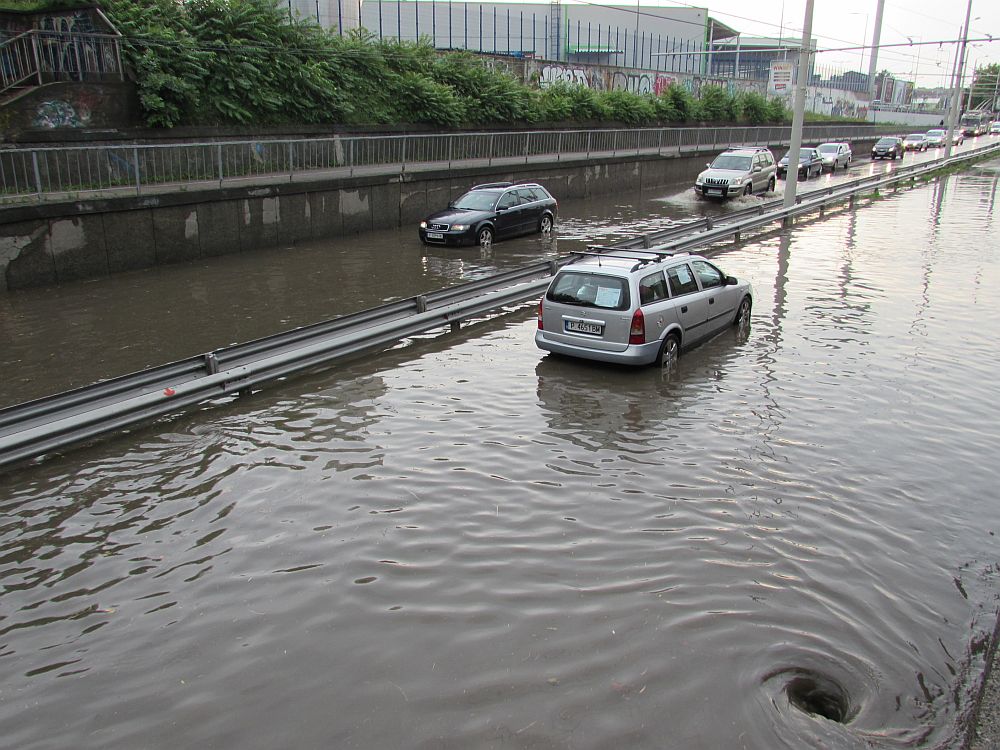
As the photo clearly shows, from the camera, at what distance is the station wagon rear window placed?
10.6 m

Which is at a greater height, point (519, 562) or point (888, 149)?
point (888, 149)

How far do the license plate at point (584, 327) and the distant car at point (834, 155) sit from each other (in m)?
39.2

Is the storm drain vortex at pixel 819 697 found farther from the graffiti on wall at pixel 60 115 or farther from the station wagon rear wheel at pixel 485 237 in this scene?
the graffiti on wall at pixel 60 115

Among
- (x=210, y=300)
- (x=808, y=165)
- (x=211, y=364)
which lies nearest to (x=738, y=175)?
(x=808, y=165)

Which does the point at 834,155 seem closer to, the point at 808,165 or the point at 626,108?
the point at 808,165

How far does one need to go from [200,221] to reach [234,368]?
31.7 feet

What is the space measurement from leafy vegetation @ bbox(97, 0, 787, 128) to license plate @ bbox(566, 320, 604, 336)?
15.5m

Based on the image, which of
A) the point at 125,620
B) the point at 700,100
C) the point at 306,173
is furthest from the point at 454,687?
the point at 700,100

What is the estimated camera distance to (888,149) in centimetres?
5753

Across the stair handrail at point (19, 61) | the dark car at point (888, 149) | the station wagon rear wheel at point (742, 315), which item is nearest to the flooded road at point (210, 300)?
the station wagon rear wheel at point (742, 315)

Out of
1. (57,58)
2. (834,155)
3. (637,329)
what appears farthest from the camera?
(834,155)

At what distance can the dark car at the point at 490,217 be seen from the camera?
2036cm

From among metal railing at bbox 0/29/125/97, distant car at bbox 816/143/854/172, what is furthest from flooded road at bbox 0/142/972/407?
distant car at bbox 816/143/854/172

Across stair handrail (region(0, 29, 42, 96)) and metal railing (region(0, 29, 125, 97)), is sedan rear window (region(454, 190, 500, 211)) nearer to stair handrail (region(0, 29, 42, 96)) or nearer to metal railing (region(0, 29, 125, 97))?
metal railing (region(0, 29, 125, 97))
